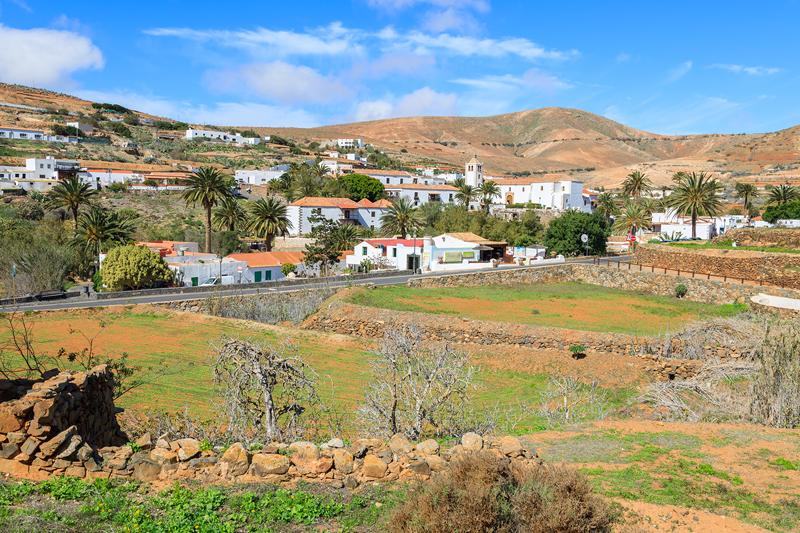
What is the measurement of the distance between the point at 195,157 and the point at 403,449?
12600 cm

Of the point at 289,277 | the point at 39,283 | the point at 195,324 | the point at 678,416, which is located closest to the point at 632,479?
the point at 678,416

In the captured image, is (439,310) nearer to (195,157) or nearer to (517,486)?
(517,486)

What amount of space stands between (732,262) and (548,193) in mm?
56284

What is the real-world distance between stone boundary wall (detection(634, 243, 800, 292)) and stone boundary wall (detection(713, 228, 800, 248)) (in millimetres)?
5111

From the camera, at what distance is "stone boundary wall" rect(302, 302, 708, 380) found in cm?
2609

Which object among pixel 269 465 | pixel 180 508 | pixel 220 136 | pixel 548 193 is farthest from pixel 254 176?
pixel 180 508

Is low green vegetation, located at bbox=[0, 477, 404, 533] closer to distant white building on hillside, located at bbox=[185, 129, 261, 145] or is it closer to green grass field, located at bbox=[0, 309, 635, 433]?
green grass field, located at bbox=[0, 309, 635, 433]

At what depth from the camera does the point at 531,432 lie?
47.5ft

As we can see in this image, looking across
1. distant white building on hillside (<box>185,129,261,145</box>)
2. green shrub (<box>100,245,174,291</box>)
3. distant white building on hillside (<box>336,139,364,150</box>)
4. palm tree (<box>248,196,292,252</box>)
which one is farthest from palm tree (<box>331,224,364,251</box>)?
distant white building on hillside (<box>336,139,364,150</box>)

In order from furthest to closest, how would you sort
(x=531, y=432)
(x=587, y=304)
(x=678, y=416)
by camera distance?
(x=587, y=304), (x=678, y=416), (x=531, y=432)

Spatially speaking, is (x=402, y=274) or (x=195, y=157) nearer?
(x=402, y=274)

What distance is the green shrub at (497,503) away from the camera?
7184 millimetres

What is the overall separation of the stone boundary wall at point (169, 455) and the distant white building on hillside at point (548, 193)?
304ft

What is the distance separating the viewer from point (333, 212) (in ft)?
276
